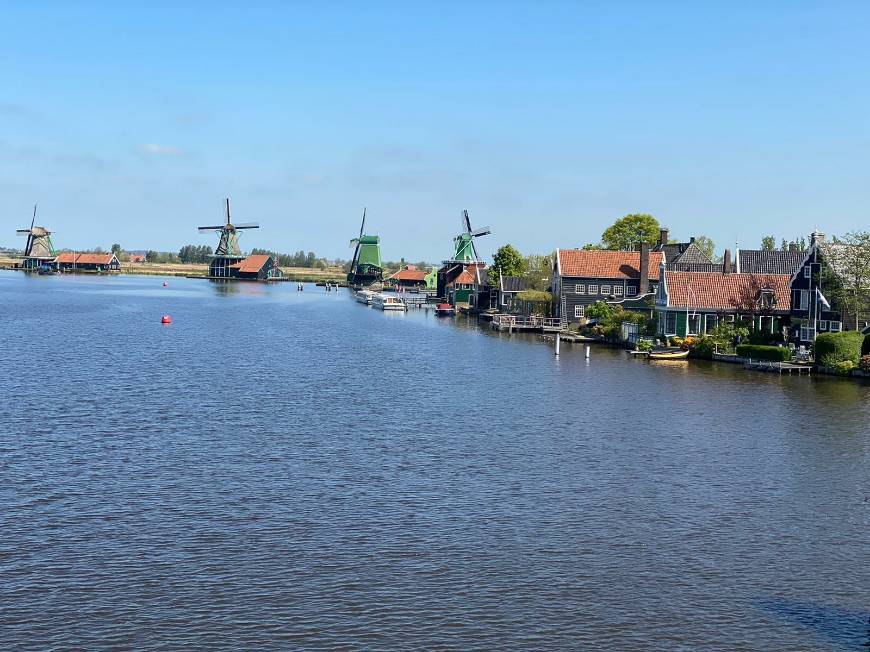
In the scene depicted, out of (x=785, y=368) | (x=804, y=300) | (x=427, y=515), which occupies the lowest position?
(x=427, y=515)

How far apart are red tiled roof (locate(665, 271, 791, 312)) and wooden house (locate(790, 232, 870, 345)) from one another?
3.19 metres

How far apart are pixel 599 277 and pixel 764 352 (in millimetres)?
36958

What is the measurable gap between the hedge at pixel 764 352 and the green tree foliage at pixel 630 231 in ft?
234

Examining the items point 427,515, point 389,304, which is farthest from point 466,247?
point 427,515

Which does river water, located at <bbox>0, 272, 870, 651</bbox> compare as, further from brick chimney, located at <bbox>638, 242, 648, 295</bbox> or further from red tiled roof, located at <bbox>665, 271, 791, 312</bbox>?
brick chimney, located at <bbox>638, 242, 648, 295</bbox>

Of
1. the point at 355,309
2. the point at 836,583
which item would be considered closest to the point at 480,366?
the point at 836,583

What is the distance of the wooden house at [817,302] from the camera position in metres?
72.4

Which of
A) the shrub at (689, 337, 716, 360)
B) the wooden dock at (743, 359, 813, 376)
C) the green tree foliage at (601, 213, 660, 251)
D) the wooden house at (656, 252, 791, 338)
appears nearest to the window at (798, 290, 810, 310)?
the wooden house at (656, 252, 791, 338)

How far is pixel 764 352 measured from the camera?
72125mm

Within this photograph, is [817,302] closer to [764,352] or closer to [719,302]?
[764,352]

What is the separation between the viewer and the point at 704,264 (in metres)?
112

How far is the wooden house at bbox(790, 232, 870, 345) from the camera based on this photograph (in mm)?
72438

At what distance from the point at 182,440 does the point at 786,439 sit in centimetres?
2778

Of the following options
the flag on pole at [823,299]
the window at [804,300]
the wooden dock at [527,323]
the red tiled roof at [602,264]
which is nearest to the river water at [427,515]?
the flag on pole at [823,299]
